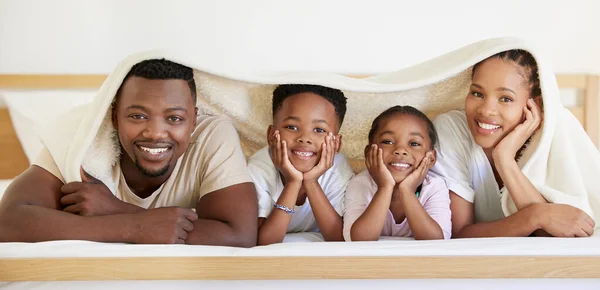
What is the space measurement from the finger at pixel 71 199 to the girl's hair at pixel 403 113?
24.5 inches

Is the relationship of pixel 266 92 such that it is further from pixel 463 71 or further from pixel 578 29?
pixel 578 29

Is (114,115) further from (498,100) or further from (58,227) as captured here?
(498,100)

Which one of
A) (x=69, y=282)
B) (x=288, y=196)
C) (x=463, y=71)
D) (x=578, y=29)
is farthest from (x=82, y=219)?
(x=578, y=29)

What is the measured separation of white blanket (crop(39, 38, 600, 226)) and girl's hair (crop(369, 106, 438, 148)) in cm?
4

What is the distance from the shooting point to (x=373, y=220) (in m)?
1.35

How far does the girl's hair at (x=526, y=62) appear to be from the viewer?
142 centimetres

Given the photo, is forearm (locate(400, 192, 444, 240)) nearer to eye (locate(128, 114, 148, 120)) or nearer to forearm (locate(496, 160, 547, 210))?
forearm (locate(496, 160, 547, 210))

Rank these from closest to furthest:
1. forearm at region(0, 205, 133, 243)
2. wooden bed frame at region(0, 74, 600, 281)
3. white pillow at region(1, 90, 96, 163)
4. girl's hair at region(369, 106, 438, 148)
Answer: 1. wooden bed frame at region(0, 74, 600, 281)
2. forearm at region(0, 205, 133, 243)
3. girl's hair at region(369, 106, 438, 148)
4. white pillow at region(1, 90, 96, 163)

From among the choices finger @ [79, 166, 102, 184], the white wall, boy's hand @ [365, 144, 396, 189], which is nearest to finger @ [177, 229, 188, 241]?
finger @ [79, 166, 102, 184]

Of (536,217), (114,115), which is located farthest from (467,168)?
(114,115)

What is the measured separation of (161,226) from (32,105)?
1.27 meters

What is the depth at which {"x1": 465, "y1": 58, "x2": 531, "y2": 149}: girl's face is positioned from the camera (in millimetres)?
1403

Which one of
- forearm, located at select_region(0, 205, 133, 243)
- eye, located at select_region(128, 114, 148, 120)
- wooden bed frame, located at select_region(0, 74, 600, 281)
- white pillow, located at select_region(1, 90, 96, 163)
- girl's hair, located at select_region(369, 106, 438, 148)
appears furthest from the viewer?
white pillow, located at select_region(1, 90, 96, 163)

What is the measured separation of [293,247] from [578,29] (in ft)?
5.30
